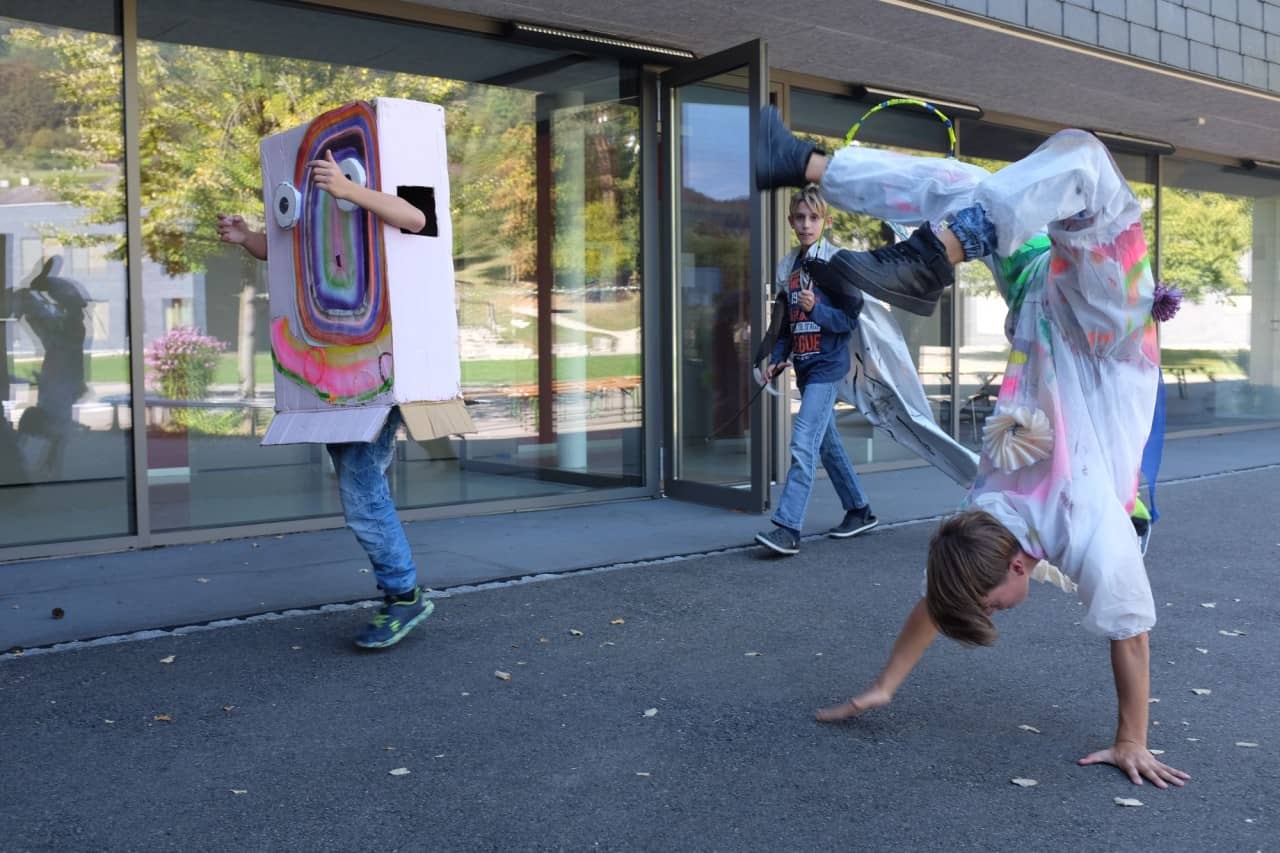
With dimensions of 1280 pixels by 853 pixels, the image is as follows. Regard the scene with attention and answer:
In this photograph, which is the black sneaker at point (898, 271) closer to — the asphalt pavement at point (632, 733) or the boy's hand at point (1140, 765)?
the asphalt pavement at point (632, 733)

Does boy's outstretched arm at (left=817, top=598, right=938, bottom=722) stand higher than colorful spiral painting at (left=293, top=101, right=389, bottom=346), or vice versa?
colorful spiral painting at (left=293, top=101, right=389, bottom=346)

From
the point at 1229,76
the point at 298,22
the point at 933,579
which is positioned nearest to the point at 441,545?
the point at 298,22

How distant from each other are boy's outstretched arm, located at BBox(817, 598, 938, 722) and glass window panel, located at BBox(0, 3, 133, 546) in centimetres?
460

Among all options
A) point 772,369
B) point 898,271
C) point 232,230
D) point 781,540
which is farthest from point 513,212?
point 898,271

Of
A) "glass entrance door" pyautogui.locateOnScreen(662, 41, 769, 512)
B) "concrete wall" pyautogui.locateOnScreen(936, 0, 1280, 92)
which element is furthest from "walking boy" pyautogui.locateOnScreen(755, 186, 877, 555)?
"concrete wall" pyautogui.locateOnScreen(936, 0, 1280, 92)

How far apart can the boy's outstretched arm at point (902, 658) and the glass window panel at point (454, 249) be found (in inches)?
181

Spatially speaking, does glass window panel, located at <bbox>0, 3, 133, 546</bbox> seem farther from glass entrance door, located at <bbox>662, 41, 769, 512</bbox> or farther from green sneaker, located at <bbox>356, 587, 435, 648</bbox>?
glass entrance door, located at <bbox>662, 41, 769, 512</bbox>

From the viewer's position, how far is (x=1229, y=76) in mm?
10234

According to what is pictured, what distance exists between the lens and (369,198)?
4227 mm

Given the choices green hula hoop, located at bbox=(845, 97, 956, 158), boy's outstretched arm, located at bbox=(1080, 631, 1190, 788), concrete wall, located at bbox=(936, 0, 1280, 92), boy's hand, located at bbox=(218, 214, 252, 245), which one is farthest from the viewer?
concrete wall, located at bbox=(936, 0, 1280, 92)

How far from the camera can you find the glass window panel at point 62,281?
6551mm

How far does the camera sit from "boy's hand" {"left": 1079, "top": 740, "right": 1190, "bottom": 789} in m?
3.27

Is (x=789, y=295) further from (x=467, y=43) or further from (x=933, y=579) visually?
(x=933, y=579)

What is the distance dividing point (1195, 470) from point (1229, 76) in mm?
3183
